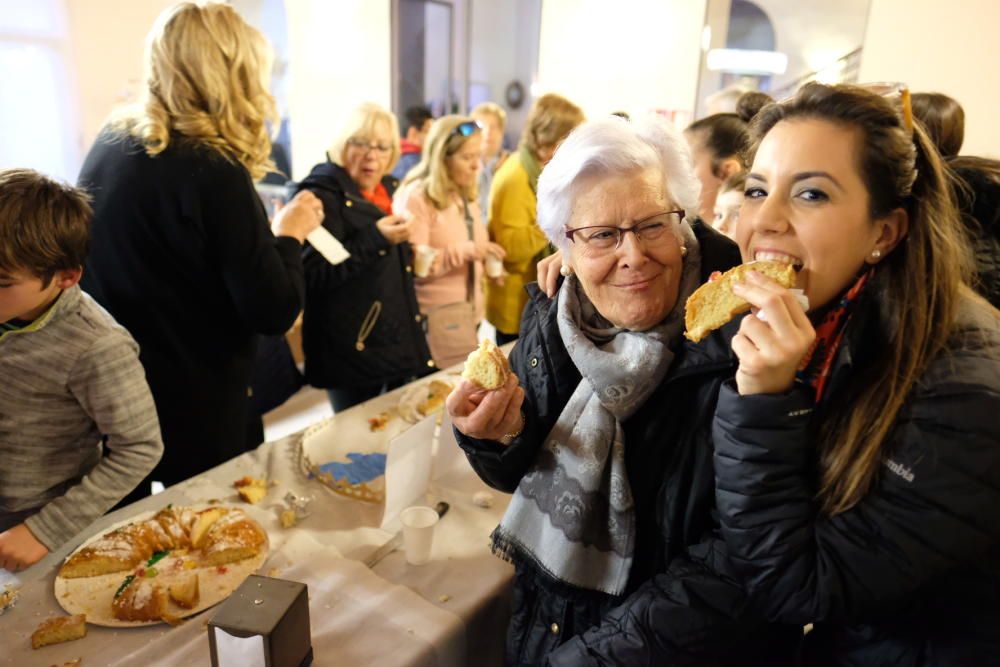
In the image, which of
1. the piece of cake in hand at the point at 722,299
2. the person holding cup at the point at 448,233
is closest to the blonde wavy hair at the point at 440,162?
the person holding cup at the point at 448,233

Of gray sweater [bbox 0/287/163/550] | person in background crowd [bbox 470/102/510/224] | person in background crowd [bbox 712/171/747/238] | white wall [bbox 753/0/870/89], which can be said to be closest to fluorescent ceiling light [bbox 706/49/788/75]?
white wall [bbox 753/0/870/89]

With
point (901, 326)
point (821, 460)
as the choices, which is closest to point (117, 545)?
point (821, 460)

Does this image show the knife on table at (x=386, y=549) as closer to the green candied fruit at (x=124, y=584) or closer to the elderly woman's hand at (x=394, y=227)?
the green candied fruit at (x=124, y=584)

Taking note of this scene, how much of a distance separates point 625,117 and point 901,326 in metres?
0.68

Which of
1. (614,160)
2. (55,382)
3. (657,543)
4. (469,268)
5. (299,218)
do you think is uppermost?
(614,160)

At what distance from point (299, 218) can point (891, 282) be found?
1879 millimetres

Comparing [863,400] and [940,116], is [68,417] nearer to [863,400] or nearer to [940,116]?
[863,400]

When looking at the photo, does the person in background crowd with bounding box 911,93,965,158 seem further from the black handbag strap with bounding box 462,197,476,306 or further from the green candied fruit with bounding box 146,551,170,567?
the green candied fruit with bounding box 146,551,170,567

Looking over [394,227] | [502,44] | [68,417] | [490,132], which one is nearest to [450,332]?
[394,227]

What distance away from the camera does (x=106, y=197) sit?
179 centimetres

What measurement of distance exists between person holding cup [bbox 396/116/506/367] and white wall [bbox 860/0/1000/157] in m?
3.28

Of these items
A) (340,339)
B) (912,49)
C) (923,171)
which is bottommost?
(340,339)

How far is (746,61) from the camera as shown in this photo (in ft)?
18.2

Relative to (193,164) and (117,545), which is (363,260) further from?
(117,545)
